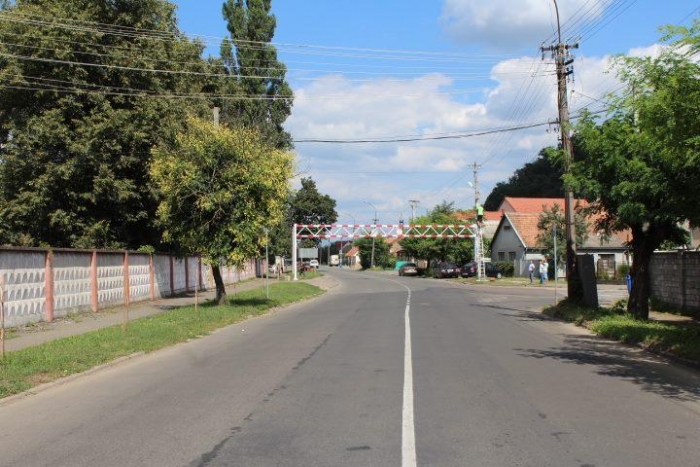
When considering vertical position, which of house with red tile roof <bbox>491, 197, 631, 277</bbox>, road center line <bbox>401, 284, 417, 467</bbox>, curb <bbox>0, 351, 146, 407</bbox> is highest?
house with red tile roof <bbox>491, 197, 631, 277</bbox>

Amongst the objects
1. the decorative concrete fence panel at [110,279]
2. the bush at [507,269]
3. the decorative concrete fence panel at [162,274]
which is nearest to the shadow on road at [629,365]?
the decorative concrete fence panel at [110,279]

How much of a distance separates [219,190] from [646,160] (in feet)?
41.6

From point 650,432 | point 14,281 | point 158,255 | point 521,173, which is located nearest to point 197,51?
point 158,255

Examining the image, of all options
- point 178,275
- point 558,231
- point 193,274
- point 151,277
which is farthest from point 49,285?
point 558,231

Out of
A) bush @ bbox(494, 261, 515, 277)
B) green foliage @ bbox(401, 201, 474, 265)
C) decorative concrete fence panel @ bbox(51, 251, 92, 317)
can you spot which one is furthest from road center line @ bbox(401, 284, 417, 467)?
green foliage @ bbox(401, 201, 474, 265)

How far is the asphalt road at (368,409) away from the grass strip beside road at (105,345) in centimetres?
44

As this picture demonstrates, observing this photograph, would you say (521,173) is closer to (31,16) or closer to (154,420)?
(31,16)

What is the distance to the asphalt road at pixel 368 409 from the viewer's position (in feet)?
18.8

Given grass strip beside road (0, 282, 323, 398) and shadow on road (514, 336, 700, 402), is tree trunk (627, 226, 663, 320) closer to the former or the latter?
shadow on road (514, 336, 700, 402)

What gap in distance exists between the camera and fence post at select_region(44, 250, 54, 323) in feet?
56.9

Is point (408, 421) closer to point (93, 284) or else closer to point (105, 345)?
point (105, 345)

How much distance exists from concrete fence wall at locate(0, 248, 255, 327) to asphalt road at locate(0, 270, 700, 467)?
18.3ft

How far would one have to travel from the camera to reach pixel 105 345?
42.1ft

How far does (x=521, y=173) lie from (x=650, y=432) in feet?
371
